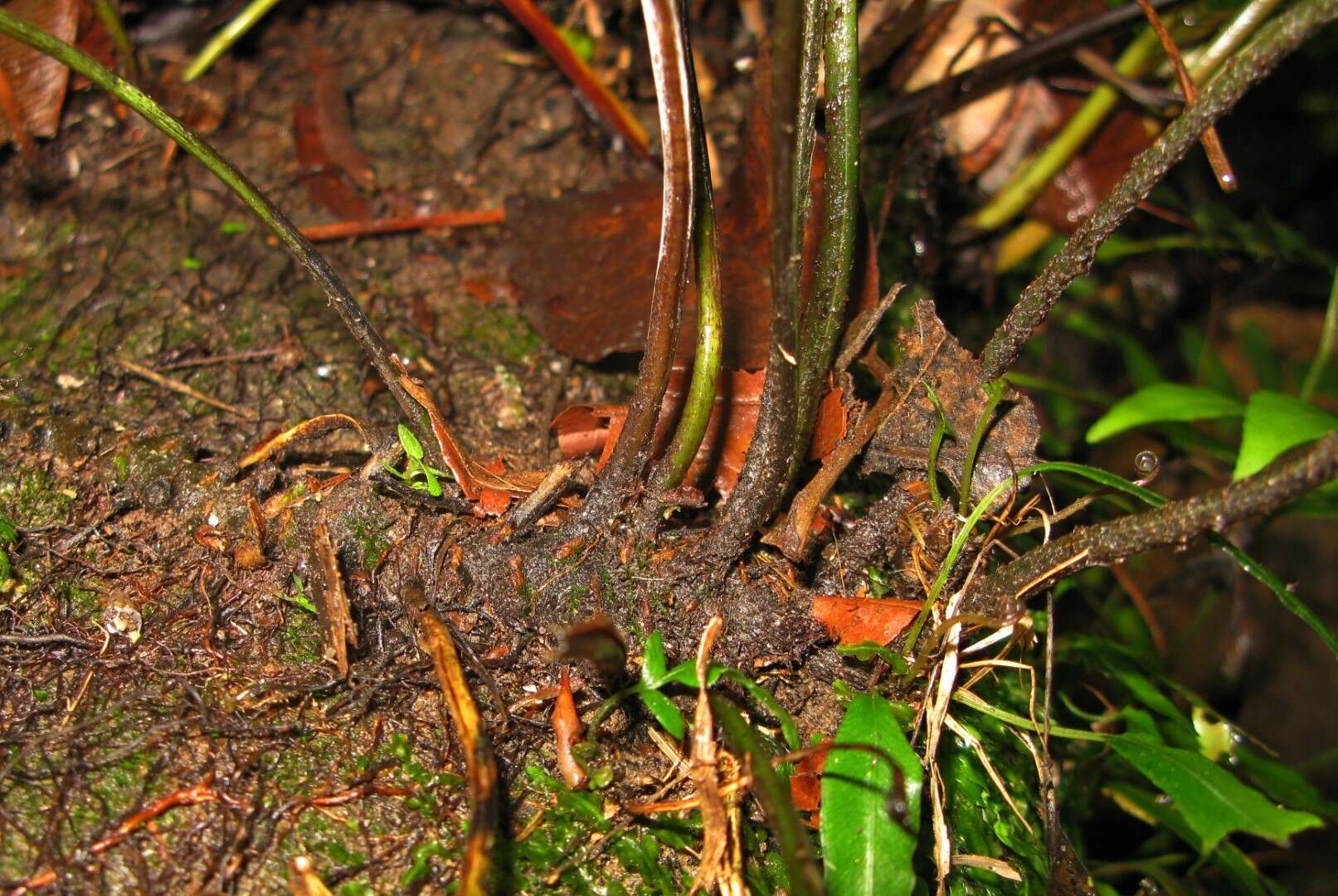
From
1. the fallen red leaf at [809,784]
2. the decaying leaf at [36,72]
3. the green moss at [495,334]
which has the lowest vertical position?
the fallen red leaf at [809,784]

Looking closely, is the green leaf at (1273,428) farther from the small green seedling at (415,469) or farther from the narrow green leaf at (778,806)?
the small green seedling at (415,469)

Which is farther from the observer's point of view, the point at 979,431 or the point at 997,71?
the point at 997,71

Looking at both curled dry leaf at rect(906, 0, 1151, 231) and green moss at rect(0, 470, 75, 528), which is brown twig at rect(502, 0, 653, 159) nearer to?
curled dry leaf at rect(906, 0, 1151, 231)

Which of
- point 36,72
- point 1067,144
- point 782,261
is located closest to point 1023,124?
point 1067,144

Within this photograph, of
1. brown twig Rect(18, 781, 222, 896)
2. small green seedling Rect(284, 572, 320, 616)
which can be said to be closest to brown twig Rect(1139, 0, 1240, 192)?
small green seedling Rect(284, 572, 320, 616)

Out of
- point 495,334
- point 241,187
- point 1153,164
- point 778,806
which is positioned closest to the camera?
point 778,806

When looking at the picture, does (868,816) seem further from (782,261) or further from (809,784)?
(782,261)

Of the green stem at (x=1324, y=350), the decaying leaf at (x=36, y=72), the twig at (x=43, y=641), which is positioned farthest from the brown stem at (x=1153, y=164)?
the decaying leaf at (x=36, y=72)
